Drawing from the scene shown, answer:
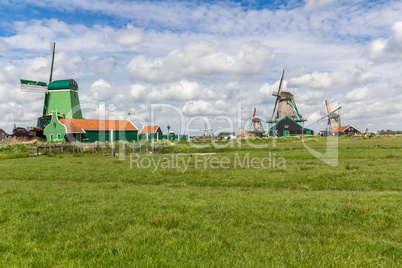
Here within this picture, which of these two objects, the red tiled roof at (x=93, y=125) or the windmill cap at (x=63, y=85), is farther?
the windmill cap at (x=63, y=85)

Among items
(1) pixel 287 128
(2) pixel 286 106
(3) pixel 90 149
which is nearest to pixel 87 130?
(3) pixel 90 149

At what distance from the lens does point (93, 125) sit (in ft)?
213

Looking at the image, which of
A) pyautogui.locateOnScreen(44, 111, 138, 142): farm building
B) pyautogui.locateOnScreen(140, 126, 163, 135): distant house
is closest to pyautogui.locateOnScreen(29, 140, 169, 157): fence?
pyautogui.locateOnScreen(44, 111, 138, 142): farm building

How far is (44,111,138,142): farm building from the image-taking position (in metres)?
60.1

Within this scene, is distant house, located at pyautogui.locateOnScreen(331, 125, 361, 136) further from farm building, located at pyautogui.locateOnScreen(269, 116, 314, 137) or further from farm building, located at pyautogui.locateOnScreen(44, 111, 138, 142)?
farm building, located at pyautogui.locateOnScreen(44, 111, 138, 142)

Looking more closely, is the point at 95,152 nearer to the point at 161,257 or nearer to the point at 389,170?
the point at 389,170

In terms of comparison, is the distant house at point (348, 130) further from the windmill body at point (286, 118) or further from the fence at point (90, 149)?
the fence at point (90, 149)

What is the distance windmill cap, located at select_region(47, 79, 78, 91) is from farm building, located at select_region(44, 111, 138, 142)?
27.0ft

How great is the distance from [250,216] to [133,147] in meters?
31.3

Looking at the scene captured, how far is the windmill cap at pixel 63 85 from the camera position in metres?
67.6

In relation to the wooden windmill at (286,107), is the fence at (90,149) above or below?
below

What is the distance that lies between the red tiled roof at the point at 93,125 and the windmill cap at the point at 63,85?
32.6 feet

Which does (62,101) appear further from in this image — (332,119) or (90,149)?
(332,119)

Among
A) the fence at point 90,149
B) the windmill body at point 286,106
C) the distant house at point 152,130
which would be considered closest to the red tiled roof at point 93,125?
the distant house at point 152,130
